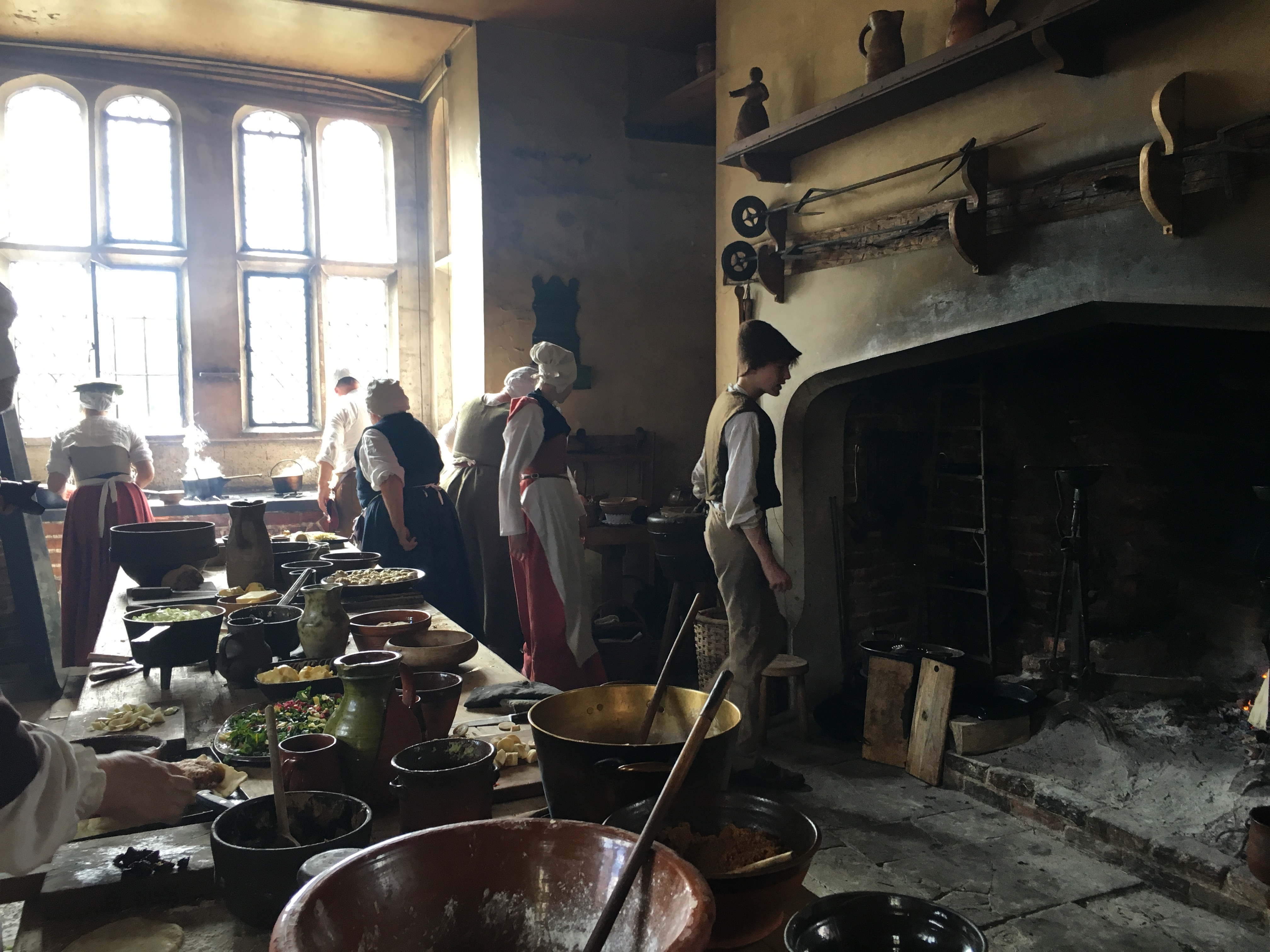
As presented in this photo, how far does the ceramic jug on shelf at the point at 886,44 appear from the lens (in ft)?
11.2

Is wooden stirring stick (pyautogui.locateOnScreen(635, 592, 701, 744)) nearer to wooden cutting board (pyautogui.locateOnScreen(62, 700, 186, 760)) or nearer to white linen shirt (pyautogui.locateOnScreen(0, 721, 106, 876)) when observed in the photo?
white linen shirt (pyautogui.locateOnScreen(0, 721, 106, 876))

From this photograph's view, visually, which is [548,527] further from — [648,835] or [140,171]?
[140,171]

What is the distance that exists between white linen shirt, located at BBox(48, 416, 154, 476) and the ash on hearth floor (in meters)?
3.88

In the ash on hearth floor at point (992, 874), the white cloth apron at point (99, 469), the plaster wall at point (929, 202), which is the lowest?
the ash on hearth floor at point (992, 874)

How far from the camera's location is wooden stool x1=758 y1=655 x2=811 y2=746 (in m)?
4.12

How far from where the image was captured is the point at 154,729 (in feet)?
6.31

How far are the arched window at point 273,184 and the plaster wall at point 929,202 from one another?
4.12 metres

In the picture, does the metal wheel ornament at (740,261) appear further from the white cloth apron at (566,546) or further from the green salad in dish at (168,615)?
the green salad in dish at (168,615)

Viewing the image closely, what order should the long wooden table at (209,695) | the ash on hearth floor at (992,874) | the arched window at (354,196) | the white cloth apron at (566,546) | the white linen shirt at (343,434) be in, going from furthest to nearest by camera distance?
the arched window at (354,196) < the white linen shirt at (343,434) < the white cloth apron at (566,546) < the ash on hearth floor at (992,874) < the long wooden table at (209,695)

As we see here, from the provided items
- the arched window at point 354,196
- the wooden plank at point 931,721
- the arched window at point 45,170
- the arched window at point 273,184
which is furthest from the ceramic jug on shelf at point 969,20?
the arched window at point 45,170

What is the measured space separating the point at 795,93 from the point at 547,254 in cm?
252

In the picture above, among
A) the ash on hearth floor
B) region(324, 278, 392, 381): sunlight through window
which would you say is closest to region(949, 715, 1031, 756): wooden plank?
the ash on hearth floor

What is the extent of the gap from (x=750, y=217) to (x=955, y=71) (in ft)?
4.30

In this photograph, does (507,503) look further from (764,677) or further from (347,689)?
(347,689)
